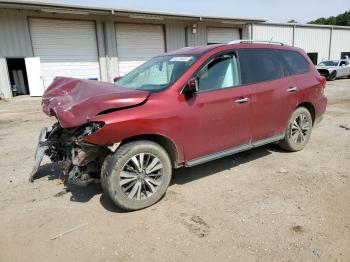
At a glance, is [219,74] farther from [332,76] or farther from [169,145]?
[332,76]

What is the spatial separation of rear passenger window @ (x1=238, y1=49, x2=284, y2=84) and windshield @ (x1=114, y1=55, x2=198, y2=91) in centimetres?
85

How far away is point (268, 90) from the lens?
15.1 ft

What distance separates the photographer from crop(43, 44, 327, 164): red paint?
3.27 meters

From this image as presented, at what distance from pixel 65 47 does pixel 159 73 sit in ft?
46.0

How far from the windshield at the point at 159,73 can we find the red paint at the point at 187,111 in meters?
0.14

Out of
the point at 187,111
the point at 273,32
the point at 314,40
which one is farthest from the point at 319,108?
the point at 314,40

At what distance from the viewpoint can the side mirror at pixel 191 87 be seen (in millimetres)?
3643

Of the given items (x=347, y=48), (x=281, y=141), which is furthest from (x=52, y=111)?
(x=347, y=48)

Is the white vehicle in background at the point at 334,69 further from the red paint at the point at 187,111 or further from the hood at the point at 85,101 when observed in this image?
the hood at the point at 85,101

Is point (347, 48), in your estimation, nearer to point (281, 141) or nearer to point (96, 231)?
point (281, 141)

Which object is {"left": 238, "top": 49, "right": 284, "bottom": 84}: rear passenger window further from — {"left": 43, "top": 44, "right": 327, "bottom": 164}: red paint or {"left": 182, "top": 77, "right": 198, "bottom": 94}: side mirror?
{"left": 182, "top": 77, "right": 198, "bottom": 94}: side mirror

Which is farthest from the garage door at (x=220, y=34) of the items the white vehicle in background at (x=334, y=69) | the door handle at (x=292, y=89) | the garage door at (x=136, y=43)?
the door handle at (x=292, y=89)

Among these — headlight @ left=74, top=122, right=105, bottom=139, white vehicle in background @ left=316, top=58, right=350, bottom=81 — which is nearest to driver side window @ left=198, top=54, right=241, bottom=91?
headlight @ left=74, top=122, right=105, bottom=139

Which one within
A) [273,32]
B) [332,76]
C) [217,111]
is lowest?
[332,76]
